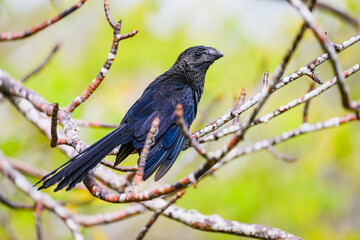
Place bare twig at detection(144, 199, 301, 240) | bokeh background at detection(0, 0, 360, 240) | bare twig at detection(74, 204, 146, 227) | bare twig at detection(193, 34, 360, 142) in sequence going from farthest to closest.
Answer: bokeh background at detection(0, 0, 360, 240), bare twig at detection(74, 204, 146, 227), bare twig at detection(193, 34, 360, 142), bare twig at detection(144, 199, 301, 240)

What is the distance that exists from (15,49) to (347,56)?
601 cm

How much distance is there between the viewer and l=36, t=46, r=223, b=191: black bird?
2346 millimetres

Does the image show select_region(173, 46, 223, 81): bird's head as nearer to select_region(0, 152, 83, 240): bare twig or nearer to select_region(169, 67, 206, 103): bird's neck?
select_region(169, 67, 206, 103): bird's neck

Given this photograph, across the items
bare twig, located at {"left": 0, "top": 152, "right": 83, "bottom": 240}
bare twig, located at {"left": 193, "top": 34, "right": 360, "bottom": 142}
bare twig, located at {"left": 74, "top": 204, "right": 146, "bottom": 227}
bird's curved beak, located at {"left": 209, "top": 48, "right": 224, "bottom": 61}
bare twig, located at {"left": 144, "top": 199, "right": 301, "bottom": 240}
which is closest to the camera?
bare twig, located at {"left": 144, "top": 199, "right": 301, "bottom": 240}

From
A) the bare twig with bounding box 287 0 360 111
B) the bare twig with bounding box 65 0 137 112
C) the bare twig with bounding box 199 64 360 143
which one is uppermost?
the bare twig with bounding box 199 64 360 143

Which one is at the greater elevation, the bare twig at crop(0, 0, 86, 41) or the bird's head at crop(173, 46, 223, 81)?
the bird's head at crop(173, 46, 223, 81)

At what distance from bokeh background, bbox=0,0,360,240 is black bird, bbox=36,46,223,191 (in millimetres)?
804

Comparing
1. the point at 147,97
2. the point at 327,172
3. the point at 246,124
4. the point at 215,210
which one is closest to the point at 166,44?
the point at 215,210

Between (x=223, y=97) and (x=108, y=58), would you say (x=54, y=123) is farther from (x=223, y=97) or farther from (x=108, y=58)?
(x=223, y=97)

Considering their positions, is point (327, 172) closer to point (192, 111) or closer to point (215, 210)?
point (215, 210)

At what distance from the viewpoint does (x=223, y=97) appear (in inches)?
201

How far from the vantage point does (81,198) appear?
5055 mm

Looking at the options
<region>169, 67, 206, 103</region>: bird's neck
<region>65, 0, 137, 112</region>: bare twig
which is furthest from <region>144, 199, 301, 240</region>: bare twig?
<region>169, 67, 206, 103</region>: bird's neck

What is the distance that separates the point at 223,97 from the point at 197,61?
807 mm
